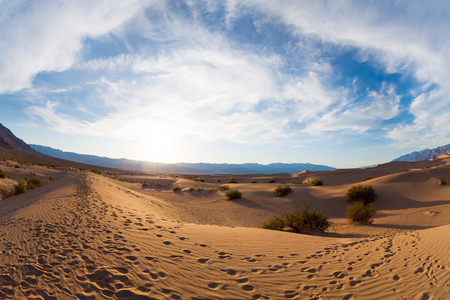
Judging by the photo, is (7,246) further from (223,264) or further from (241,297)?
(241,297)

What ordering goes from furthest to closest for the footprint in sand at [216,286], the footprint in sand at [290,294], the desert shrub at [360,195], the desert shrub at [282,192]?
the desert shrub at [282,192]
the desert shrub at [360,195]
the footprint in sand at [216,286]
the footprint in sand at [290,294]

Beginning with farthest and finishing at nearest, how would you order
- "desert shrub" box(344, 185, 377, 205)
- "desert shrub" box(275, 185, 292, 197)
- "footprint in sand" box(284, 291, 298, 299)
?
1. "desert shrub" box(275, 185, 292, 197)
2. "desert shrub" box(344, 185, 377, 205)
3. "footprint in sand" box(284, 291, 298, 299)

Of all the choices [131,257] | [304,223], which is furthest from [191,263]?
[304,223]

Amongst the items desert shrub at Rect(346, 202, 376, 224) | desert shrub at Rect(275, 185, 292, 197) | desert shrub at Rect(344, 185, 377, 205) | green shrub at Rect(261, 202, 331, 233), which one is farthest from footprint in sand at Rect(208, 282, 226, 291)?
desert shrub at Rect(275, 185, 292, 197)

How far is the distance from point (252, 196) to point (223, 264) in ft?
43.9

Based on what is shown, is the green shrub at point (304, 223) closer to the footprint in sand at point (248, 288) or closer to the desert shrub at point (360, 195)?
the footprint in sand at point (248, 288)

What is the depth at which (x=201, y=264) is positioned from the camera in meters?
3.96

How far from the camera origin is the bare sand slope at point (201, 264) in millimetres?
3133

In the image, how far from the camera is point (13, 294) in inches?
117

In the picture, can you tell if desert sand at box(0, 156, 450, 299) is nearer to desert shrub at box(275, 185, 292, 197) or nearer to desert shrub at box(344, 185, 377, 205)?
desert shrub at box(344, 185, 377, 205)

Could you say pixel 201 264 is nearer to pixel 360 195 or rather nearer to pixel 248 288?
pixel 248 288

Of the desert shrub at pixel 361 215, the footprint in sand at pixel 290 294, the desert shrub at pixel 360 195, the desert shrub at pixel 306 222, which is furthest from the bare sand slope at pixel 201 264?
the desert shrub at pixel 360 195

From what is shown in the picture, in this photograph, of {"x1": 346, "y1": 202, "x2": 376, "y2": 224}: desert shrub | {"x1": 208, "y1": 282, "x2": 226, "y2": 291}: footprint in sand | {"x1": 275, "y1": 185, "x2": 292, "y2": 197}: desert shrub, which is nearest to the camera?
{"x1": 208, "y1": 282, "x2": 226, "y2": 291}: footprint in sand

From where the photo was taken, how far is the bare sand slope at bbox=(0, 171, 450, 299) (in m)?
3.13
